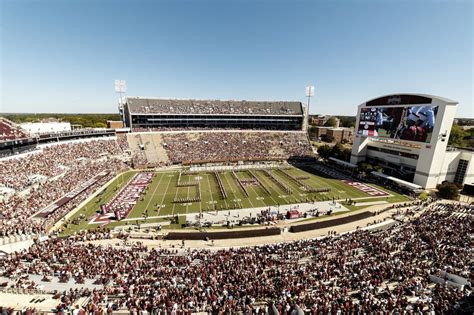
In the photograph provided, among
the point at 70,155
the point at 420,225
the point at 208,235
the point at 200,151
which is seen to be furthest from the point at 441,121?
the point at 70,155

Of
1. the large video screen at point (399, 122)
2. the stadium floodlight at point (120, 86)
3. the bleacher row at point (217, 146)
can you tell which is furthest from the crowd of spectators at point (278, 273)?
the stadium floodlight at point (120, 86)

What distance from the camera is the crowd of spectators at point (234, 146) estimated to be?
6066 centimetres

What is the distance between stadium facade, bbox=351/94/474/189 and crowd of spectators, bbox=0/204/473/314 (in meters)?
22.4

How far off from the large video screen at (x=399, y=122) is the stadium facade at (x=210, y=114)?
3312 centimetres

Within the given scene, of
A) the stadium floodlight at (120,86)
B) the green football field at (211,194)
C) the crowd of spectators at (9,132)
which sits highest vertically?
the stadium floodlight at (120,86)

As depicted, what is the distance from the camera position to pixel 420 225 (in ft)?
79.0

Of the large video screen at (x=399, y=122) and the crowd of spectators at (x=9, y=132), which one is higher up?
the large video screen at (x=399, y=122)

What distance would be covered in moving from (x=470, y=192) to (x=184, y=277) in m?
49.7

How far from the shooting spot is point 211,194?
37250mm

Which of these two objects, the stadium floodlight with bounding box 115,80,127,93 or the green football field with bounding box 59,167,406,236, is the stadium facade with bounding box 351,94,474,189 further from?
the stadium floodlight with bounding box 115,80,127,93

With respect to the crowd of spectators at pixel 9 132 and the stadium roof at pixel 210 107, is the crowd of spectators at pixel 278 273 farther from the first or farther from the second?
the stadium roof at pixel 210 107

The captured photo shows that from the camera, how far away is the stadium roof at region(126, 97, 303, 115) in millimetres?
73375

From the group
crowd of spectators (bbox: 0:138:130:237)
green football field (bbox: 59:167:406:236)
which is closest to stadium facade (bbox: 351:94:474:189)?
green football field (bbox: 59:167:406:236)

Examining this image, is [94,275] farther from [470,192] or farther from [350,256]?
[470,192]
